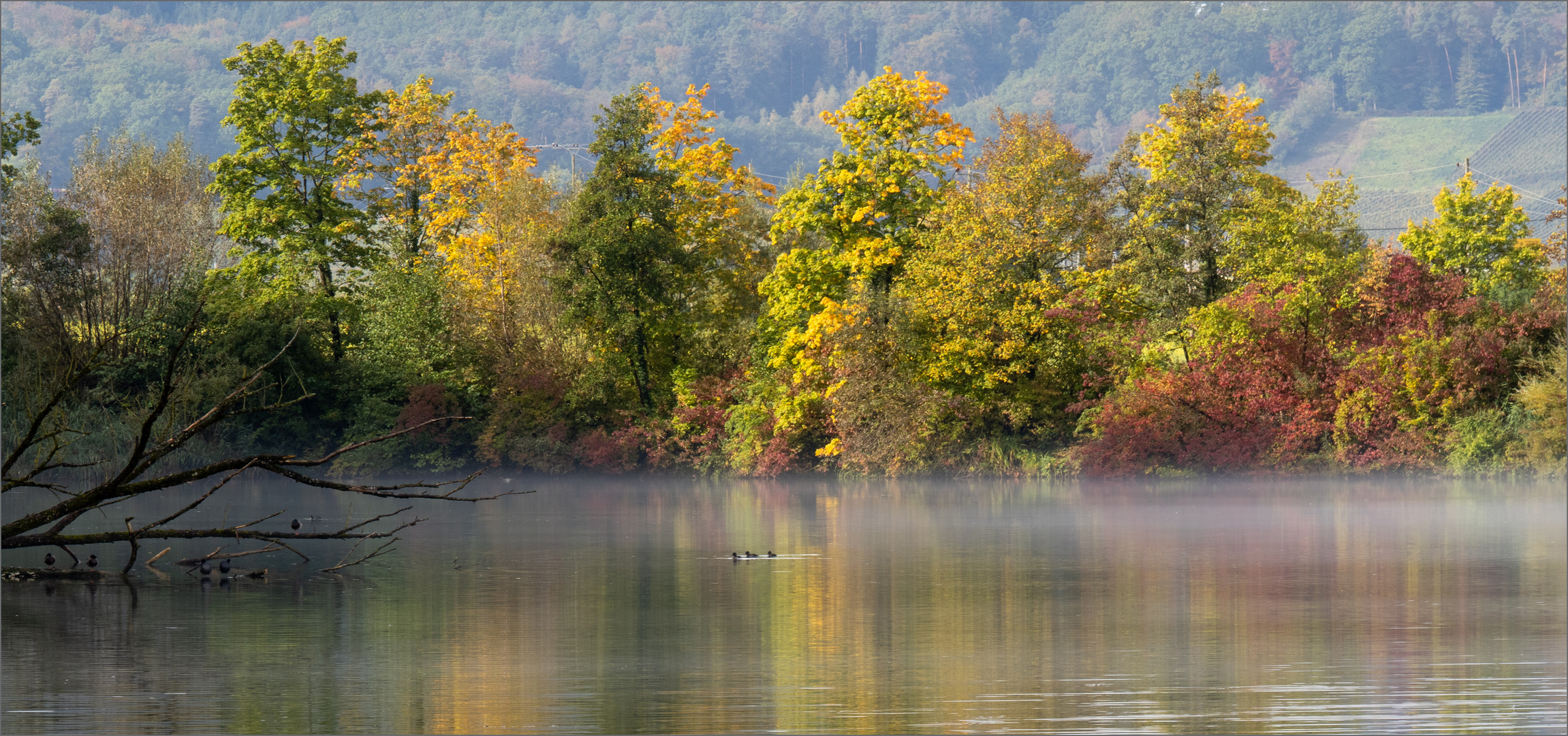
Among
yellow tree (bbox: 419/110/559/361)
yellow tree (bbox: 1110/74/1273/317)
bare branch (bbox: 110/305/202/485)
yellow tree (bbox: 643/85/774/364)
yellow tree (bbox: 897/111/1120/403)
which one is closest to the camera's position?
bare branch (bbox: 110/305/202/485)

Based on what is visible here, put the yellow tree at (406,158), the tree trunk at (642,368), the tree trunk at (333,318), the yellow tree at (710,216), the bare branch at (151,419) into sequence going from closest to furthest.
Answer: the bare branch at (151,419) < the yellow tree at (710,216) < the tree trunk at (333,318) < the tree trunk at (642,368) < the yellow tree at (406,158)

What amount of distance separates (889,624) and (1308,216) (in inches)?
1359

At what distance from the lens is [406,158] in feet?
188

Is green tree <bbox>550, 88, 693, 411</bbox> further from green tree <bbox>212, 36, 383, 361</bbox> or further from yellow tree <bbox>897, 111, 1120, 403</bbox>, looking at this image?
yellow tree <bbox>897, 111, 1120, 403</bbox>

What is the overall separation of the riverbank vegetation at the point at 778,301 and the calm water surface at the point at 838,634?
Result: 13922 millimetres

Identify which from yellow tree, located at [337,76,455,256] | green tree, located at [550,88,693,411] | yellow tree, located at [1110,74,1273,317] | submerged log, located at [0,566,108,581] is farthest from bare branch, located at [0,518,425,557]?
yellow tree, located at [337,76,455,256]

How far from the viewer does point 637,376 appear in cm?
5350

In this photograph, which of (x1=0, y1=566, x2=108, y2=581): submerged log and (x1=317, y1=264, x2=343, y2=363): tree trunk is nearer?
(x1=0, y1=566, x2=108, y2=581): submerged log

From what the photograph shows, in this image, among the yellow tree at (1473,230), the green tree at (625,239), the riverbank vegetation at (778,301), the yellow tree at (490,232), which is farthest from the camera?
the yellow tree at (1473,230)

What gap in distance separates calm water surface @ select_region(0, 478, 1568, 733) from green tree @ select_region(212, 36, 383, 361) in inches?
1017

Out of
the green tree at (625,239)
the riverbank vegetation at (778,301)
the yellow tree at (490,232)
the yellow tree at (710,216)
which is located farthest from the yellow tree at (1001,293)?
the yellow tree at (490,232)

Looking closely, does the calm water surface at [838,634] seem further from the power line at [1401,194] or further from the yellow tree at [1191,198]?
the power line at [1401,194]

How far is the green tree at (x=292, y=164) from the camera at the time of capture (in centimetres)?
5266

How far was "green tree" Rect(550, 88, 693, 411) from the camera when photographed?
166 ft
